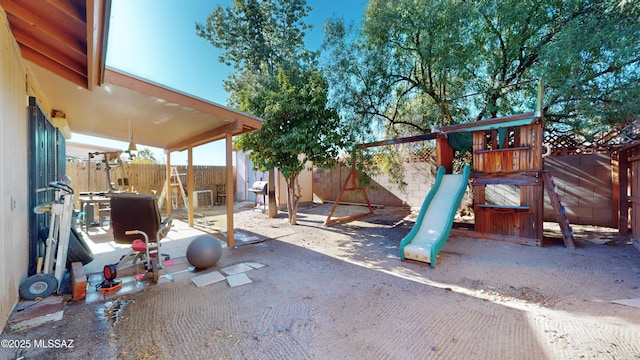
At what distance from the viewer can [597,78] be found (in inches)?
178

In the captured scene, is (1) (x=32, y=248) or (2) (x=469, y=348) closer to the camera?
(2) (x=469, y=348)

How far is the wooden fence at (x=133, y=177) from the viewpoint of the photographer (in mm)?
7909

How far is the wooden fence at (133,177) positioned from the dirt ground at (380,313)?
553 cm

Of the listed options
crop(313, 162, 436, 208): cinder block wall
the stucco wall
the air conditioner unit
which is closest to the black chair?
the stucco wall

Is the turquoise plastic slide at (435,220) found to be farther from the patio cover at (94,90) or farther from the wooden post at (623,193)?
the patio cover at (94,90)

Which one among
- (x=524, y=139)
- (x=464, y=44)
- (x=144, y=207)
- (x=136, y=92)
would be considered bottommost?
(x=144, y=207)

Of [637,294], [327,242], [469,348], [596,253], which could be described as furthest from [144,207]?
[596,253]

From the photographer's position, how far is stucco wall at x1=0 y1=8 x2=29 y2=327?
2.12 meters

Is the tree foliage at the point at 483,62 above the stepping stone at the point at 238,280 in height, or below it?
above

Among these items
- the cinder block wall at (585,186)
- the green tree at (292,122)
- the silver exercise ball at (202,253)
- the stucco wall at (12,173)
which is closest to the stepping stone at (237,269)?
the silver exercise ball at (202,253)

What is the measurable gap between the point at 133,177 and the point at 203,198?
8.25ft

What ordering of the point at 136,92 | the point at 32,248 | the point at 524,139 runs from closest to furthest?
the point at 32,248 → the point at 136,92 → the point at 524,139

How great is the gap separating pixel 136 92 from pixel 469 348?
4560 millimetres

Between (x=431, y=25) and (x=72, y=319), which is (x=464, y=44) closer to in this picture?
(x=431, y=25)
